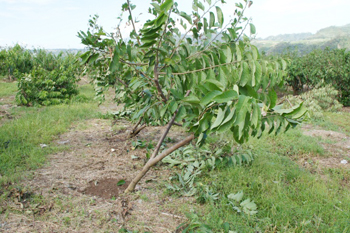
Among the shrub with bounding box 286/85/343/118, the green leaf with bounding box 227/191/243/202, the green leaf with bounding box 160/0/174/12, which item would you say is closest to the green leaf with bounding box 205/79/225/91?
the green leaf with bounding box 160/0/174/12

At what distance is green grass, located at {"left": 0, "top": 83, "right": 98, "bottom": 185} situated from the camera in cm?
316

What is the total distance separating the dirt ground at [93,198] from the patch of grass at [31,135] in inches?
8.1

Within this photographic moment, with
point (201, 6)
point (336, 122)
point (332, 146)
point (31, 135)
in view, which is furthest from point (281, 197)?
point (336, 122)

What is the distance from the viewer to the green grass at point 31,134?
10.4ft

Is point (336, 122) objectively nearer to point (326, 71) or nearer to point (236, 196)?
point (326, 71)

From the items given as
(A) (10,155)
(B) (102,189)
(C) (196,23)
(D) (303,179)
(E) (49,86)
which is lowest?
(D) (303,179)

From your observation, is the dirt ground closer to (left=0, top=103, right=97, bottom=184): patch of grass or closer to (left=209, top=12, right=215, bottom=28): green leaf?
(left=0, top=103, right=97, bottom=184): patch of grass

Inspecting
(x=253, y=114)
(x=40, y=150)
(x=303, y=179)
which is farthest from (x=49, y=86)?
(x=253, y=114)

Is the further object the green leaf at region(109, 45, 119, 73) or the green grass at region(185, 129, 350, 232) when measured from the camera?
the green grass at region(185, 129, 350, 232)

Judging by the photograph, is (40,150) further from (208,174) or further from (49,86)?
(49,86)

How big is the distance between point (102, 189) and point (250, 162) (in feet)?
6.32

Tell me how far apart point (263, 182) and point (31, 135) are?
137 inches

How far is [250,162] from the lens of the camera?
3475 mm

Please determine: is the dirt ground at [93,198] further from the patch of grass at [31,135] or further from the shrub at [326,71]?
the shrub at [326,71]
